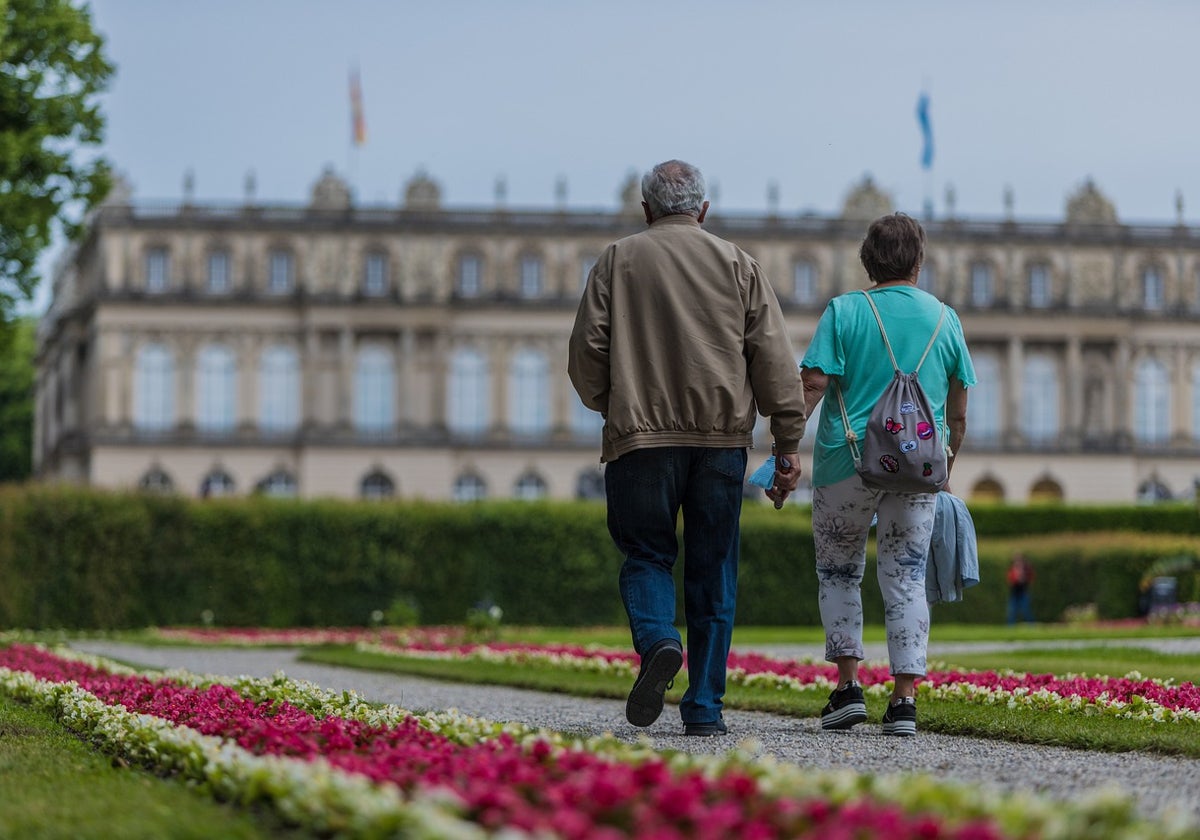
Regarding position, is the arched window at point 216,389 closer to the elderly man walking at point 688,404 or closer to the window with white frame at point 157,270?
the window with white frame at point 157,270

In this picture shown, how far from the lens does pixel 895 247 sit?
8234 mm

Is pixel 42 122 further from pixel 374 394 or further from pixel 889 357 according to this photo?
pixel 374 394

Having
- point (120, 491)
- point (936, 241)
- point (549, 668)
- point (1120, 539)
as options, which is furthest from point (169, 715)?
point (936, 241)

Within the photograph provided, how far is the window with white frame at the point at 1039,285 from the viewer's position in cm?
7131

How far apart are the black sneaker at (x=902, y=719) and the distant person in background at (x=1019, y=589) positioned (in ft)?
81.1

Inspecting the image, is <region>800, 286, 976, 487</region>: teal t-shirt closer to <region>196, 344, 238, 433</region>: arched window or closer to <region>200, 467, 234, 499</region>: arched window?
<region>200, 467, 234, 499</region>: arched window

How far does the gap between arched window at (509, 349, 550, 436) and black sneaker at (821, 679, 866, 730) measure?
60448 millimetres

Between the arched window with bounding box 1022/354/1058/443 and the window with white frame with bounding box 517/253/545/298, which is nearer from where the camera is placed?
the window with white frame with bounding box 517/253/545/298

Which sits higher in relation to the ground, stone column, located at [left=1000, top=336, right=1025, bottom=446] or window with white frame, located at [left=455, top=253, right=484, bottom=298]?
window with white frame, located at [left=455, top=253, right=484, bottom=298]

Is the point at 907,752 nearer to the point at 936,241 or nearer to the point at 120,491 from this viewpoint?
the point at 120,491

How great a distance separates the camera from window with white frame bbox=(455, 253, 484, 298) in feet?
229

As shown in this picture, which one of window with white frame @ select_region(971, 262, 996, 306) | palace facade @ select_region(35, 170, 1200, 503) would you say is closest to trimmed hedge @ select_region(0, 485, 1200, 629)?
palace facade @ select_region(35, 170, 1200, 503)

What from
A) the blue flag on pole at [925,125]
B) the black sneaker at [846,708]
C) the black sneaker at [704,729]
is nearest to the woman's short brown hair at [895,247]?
the black sneaker at [846,708]

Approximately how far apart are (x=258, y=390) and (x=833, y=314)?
201 ft
